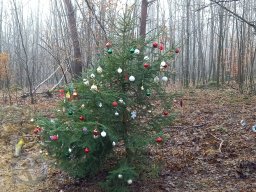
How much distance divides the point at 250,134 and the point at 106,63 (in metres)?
3.34

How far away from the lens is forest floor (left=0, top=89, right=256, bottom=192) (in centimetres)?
424

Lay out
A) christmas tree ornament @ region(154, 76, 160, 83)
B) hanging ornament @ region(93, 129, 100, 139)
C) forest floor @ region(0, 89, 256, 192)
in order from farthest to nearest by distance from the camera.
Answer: forest floor @ region(0, 89, 256, 192) → christmas tree ornament @ region(154, 76, 160, 83) → hanging ornament @ region(93, 129, 100, 139)

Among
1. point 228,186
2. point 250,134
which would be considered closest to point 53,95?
point 250,134

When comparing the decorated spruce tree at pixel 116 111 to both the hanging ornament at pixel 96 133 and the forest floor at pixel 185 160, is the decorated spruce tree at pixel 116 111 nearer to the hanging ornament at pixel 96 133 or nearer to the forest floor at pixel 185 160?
the hanging ornament at pixel 96 133

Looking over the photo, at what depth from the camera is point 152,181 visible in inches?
170

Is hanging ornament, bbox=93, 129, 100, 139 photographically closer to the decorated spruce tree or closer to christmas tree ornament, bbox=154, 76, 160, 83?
the decorated spruce tree

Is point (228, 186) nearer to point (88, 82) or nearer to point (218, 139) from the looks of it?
point (218, 139)

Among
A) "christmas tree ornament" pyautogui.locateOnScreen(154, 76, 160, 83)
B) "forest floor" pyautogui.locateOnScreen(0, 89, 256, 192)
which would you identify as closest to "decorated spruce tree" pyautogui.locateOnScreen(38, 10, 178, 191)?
"christmas tree ornament" pyautogui.locateOnScreen(154, 76, 160, 83)

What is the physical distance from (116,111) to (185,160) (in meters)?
1.74

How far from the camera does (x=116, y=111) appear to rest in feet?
12.4

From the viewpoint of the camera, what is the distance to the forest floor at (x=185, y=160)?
4.24 metres

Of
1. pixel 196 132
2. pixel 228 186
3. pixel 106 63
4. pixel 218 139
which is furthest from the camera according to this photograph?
pixel 196 132

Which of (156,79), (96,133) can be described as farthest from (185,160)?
(96,133)

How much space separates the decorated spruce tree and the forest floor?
0.44 metres
